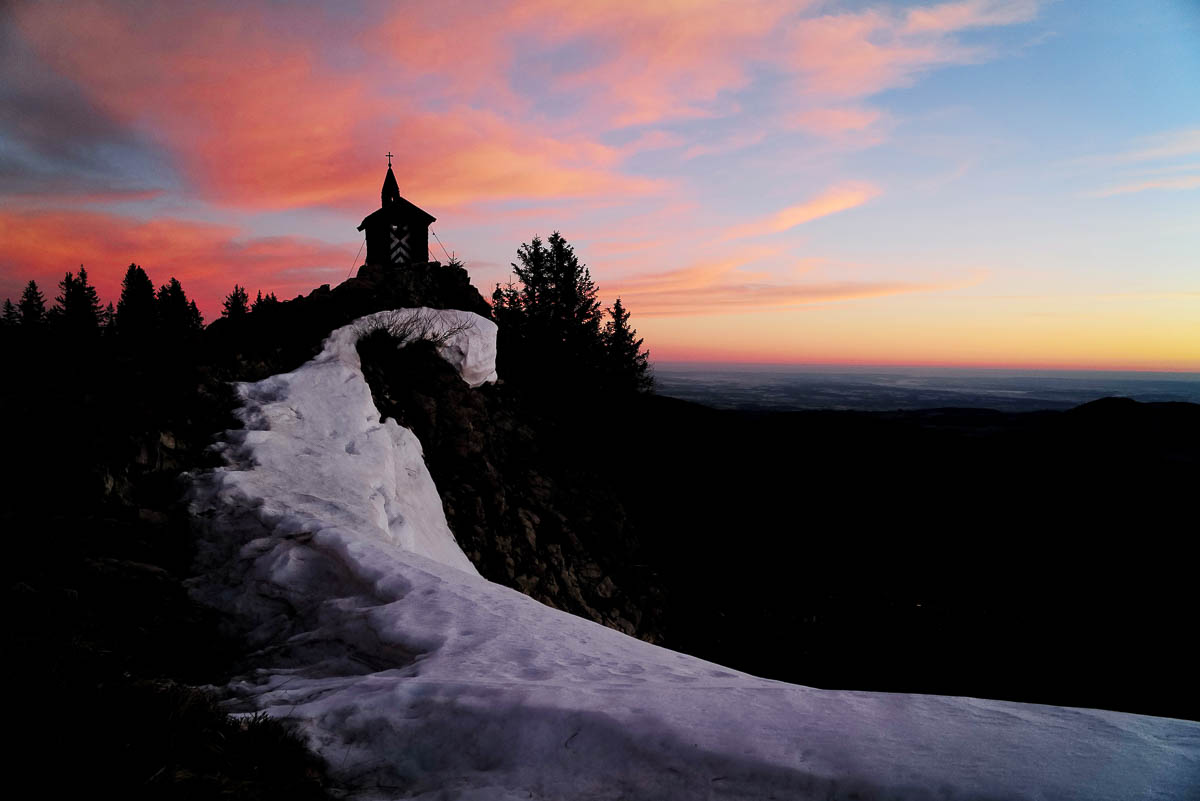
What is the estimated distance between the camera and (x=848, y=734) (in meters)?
3.13

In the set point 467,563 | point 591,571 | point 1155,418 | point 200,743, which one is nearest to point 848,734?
point 200,743

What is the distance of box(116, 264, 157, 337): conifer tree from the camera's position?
64.0 metres

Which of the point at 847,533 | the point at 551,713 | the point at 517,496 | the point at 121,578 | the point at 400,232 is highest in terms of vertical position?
the point at 400,232

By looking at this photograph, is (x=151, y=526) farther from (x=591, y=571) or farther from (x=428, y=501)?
(x=591, y=571)

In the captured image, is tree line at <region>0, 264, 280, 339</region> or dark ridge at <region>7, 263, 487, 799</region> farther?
tree line at <region>0, 264, 280, 339</region>

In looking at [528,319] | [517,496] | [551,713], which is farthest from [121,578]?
[528,319]

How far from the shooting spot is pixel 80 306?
70750 millimetres

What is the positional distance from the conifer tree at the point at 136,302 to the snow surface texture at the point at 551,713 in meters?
76.6

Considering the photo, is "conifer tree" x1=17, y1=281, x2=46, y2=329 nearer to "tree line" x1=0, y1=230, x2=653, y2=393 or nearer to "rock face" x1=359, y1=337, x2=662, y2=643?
"tree line" x1=0, y1=230, x2=653, y2=393

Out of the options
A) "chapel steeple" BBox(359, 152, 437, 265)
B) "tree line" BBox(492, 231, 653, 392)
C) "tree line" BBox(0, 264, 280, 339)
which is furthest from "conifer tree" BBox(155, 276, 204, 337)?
"chapel steeple" BBox(359, 152, 437, 265)

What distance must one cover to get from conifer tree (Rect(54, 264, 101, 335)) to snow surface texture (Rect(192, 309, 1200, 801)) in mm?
85324

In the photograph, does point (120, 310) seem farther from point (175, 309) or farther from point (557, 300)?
point (557, 300)

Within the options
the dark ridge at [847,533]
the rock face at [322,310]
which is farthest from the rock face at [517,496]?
the rock face at [322,310]

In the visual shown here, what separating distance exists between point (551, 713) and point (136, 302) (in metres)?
84.0
